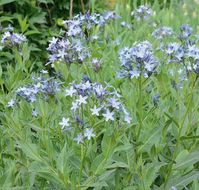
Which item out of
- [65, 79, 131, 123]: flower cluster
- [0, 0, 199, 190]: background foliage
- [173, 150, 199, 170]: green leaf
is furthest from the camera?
[173, 150, 199, 170]: green leaf

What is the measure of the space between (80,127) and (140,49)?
0.41m

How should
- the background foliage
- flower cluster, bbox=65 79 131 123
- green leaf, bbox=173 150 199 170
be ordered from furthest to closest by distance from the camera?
1. green leaf, bbox=173 150 199 170
2. the background foliage
3. flower cluster, bbox=65 79 131 123

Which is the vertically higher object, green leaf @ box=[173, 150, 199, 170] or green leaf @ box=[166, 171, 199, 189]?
green leaf @ box=[173, 150, 199, 170]

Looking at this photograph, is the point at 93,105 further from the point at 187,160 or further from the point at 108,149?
the point at 187,160

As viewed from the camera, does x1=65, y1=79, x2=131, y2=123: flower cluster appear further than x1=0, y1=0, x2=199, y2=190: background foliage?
No

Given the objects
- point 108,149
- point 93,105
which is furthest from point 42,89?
point 108,149

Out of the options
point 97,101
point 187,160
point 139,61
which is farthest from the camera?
point 187,160

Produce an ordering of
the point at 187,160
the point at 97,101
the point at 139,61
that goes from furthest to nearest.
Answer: the point at 187,160 < the point at 139,61 < the point at 97,101

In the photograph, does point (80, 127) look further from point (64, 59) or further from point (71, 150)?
point (64, 59)

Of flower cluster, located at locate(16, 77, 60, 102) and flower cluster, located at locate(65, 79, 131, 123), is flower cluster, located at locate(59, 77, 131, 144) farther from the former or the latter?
flower cluster, located at locate(16, 77, 60, 102)

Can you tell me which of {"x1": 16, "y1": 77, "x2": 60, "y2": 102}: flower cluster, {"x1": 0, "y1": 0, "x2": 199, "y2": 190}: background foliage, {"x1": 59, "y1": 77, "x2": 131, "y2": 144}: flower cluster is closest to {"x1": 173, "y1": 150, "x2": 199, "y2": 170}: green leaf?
{"x1": 0, "y1": 0, "x2": 199, "y2": 190}: background foliage

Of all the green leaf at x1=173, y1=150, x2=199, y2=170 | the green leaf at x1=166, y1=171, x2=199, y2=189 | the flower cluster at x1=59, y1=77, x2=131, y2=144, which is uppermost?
the flower cluster at x1=59, y1=77, x2=131, y2=144

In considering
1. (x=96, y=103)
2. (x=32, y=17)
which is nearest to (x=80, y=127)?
(x=96, y=103)

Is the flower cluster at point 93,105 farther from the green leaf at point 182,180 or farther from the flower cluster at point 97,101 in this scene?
the green leaf at point 182,180
